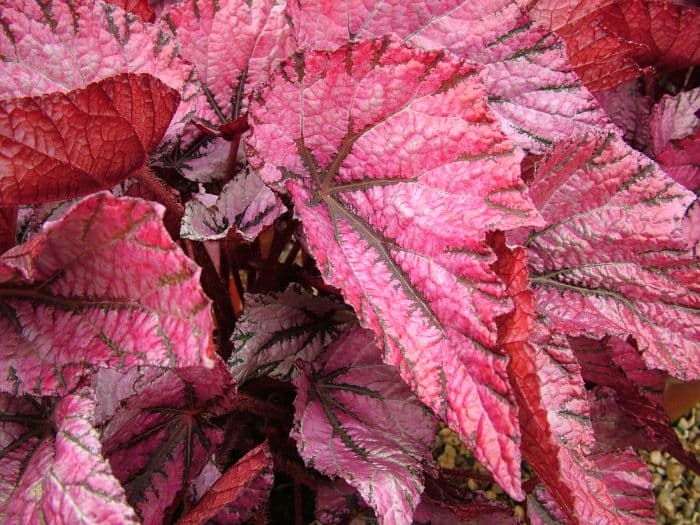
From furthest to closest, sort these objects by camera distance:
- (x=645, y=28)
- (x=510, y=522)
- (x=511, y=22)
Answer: (x=645, y=28) → (x=510, y=522) → (x=511, y=22)

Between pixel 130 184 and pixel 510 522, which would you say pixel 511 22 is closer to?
pixel 130 184

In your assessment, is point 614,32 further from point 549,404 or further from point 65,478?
point 65,478

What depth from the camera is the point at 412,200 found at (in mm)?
610

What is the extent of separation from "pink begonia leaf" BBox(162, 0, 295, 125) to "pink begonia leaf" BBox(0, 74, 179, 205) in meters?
0.20

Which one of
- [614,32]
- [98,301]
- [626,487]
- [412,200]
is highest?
[614,32]

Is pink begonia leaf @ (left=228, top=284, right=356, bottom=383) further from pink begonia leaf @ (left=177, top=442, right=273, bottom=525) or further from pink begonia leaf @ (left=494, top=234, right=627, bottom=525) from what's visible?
pink begonia leaf @ (left=494, top=234, right=627, bottom=525)

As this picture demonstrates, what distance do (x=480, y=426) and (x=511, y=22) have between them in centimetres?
49

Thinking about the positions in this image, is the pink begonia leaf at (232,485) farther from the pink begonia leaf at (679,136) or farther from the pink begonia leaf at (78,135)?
the pink begonia leaf at (679,136)

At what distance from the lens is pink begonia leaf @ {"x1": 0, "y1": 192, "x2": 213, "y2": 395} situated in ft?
1.59

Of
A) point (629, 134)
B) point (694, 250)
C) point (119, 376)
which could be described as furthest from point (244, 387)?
point (629, 134)

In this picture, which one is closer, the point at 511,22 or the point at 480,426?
the point at 480,426

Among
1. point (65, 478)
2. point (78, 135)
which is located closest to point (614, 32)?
point (78, 135)

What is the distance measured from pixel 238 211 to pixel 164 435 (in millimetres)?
276

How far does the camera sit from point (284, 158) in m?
0.63
